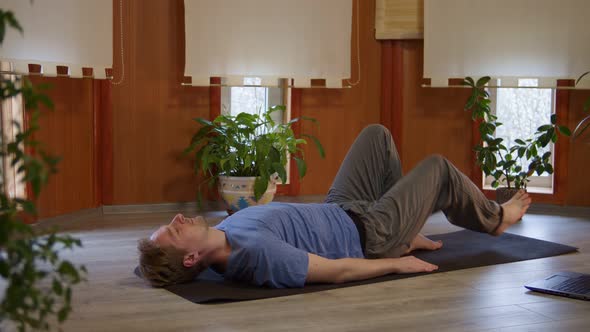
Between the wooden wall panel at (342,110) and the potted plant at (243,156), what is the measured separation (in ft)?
1.86

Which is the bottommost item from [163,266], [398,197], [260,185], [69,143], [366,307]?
[366,307]

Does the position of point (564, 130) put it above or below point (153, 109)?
below

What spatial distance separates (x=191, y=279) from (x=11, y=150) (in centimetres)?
171

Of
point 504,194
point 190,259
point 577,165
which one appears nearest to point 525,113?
point 577,165

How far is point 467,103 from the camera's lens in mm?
4715

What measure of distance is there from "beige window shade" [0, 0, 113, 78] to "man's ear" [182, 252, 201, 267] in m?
1.75

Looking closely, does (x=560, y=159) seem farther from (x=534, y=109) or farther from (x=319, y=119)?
(x=319, y=119)

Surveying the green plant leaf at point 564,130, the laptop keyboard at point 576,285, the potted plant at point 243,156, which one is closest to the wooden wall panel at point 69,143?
the potted plant at point 243,156

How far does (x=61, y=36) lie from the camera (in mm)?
4055

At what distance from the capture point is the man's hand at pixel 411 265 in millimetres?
2955

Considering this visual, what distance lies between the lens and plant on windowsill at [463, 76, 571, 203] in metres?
4.58

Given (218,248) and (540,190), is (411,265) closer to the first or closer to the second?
(218,248)

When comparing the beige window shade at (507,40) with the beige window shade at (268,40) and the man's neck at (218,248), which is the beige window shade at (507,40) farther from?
the man's neck at (218,248)

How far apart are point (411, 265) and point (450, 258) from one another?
0.41 meters
